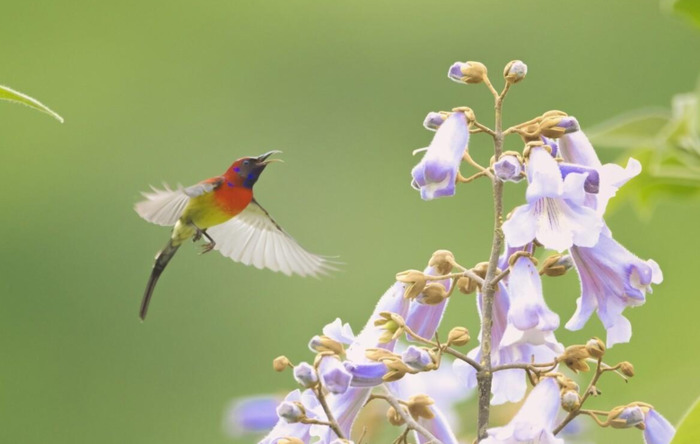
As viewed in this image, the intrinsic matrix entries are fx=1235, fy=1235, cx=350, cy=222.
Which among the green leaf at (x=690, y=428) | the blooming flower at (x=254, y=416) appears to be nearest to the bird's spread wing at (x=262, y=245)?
the blooming flower at (x=254, y=416)

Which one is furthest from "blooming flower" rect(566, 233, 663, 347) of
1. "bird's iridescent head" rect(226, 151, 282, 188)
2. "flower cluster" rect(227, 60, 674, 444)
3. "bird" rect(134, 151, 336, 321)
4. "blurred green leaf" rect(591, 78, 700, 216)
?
"bird's iridescent head" rect(226, 151, 282, 188)

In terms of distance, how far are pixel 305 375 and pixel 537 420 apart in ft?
0.84

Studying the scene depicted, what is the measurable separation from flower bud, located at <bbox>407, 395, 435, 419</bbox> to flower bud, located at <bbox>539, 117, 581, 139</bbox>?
330mm

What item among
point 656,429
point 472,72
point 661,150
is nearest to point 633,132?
point 661,150

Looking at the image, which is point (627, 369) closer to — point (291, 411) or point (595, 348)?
point (595, 348)

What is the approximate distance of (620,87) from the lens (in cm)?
903

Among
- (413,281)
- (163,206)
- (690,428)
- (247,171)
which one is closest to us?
(690,428)

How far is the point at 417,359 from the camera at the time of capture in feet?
4.33

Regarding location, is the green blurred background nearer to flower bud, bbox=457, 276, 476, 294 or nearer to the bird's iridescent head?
the bird's iridescent head

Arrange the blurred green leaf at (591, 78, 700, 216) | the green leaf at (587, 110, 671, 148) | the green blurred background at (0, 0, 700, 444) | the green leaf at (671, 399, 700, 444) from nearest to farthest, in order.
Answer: the green leaf at (671, 399, 700, 444) → the blurred green leaf at (591, 78, 700, 216) → the green leaf at (587, 110, 671, 148) → the green blurred background at (0, 0, 700, 444)

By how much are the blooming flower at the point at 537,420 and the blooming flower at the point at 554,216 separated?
0.54 feet

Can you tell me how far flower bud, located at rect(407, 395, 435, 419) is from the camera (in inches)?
55.7

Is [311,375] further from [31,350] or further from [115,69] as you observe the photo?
[115,69]

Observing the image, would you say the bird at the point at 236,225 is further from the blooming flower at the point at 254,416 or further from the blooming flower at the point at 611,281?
the blooming flower at the point at 611,281
